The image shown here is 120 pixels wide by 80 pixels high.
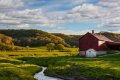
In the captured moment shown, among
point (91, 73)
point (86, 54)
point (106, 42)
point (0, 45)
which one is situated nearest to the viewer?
point (91, 73)

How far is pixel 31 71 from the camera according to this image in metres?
60.1

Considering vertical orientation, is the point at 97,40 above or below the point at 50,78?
above

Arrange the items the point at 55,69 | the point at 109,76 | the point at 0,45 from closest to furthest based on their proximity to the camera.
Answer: the point at 109,76, the point at 55,69, the point at 0,45

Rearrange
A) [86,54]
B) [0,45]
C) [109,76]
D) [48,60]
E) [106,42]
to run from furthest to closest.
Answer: [0,45] < [106,42] < [86,54] < [48,60] < [109,76]

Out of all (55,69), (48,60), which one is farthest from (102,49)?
(55,69)

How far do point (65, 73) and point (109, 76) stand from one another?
9.47 metres

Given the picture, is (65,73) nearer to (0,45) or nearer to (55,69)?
(55,69)

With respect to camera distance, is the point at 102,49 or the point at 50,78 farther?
the point at 102,49

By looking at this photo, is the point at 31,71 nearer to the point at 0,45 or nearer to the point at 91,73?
the point at 91,73

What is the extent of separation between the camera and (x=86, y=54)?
304 ft

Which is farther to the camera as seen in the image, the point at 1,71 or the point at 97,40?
the point at 97,40

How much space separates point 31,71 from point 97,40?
→ 3726cm

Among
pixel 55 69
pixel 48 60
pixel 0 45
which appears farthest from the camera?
pixel 0 45

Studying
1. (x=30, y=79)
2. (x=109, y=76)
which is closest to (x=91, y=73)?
(x=109, y=76)
